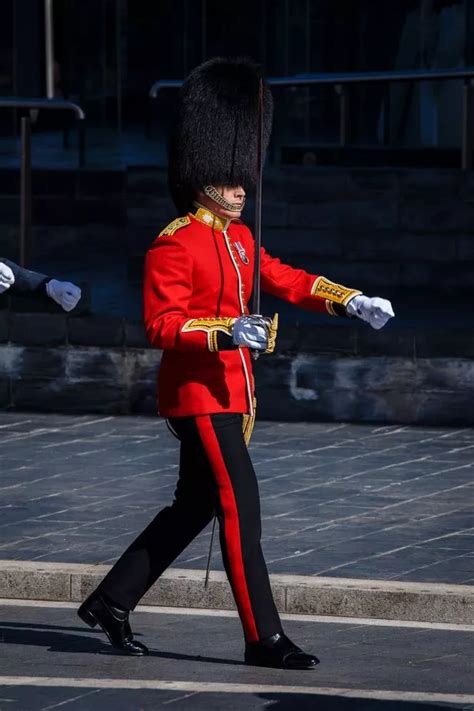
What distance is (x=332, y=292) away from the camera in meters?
7.77

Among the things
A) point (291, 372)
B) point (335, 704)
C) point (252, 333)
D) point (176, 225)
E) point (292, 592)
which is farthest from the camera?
point (291, 372)

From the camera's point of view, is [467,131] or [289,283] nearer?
[289,283]

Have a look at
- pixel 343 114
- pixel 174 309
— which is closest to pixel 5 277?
pixel 174 309

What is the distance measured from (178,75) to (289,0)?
49.7 inches

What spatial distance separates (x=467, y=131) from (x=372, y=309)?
673cm

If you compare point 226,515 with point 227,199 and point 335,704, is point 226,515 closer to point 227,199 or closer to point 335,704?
point 335,704

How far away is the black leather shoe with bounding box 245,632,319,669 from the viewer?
7449mm

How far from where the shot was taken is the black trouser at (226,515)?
Result: 753 centimetres

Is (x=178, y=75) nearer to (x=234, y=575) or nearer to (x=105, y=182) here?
(x=105, y=182)

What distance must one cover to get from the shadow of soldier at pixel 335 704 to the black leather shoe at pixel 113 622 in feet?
2.42

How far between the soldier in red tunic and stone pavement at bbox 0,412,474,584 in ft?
3.39

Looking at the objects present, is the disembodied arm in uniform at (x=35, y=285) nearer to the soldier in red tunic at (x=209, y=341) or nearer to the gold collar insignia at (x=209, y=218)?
the soldier in red tunic at (x=209, y=341)

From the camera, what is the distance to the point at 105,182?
1625 centimetres

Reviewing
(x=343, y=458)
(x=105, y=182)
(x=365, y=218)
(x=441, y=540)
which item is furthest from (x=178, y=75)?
(x=441, y=540)
